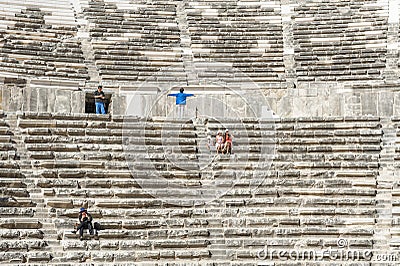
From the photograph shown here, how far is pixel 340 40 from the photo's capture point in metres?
26.5

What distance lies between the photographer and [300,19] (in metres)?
28.3

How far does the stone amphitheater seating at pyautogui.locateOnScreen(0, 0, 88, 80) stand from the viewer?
24188 mm

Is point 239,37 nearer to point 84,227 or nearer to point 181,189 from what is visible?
point 181,189

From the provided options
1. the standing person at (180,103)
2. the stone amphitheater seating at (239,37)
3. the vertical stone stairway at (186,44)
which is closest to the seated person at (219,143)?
the standing person at (180,103)

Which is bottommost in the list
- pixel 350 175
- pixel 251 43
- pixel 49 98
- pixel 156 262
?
pixel 156 262

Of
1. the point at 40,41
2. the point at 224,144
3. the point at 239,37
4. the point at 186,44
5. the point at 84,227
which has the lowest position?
the point at 84,227

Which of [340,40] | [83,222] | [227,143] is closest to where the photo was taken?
[83,222]

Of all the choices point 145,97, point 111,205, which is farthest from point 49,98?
point 111,205

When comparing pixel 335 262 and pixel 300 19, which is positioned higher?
pixel 300 19

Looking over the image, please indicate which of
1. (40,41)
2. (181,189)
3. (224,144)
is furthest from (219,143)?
A: (40,41)

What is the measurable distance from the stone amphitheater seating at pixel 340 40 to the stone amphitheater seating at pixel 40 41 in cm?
590

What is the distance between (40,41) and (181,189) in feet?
30.2

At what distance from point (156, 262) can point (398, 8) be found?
14.4 m

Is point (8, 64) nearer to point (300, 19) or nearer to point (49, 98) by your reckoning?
point (49, 98)
